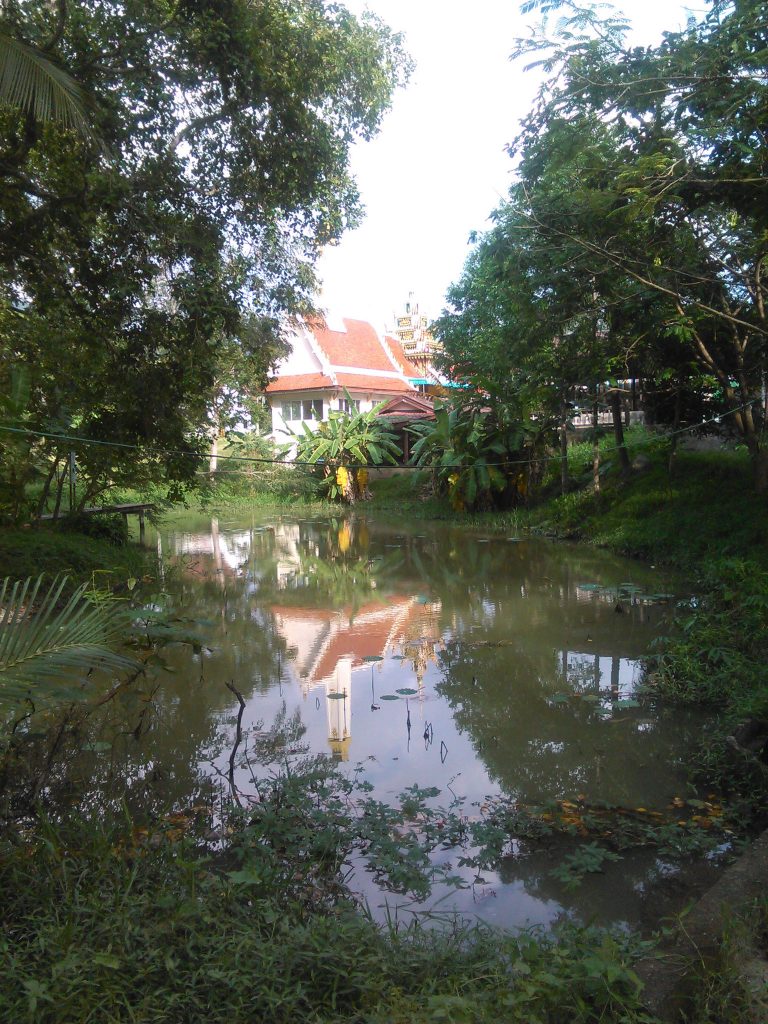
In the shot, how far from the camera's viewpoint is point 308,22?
7742 mm

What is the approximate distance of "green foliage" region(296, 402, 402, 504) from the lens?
20.0m

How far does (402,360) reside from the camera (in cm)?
2745

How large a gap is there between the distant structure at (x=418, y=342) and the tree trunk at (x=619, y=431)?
26.8ft

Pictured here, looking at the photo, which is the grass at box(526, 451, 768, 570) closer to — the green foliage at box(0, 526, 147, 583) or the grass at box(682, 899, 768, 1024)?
the grass at box(682, 899, 768, 1024)

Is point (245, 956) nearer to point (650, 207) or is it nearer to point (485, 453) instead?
point (650, 207)

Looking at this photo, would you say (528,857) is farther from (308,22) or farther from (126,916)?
(308,22)

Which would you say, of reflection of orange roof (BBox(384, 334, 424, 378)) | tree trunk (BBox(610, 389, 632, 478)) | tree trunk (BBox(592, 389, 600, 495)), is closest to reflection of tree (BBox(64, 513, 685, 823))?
tree trunk (BBox(592, 389, 600, 495))

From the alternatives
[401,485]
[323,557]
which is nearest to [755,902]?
[323,557]

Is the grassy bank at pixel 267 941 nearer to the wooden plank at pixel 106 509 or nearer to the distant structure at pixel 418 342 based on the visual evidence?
the wooden plank at pixel 106 509

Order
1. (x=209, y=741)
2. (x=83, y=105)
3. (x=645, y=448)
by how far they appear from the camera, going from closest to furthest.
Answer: (x=209, y=741) → (x=83, y=105) → (x=645, y=448)

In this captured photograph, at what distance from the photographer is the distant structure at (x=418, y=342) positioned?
2505 cm

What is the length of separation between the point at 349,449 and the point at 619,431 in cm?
848

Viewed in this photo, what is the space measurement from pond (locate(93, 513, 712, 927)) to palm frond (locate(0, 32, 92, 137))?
11.0 ft

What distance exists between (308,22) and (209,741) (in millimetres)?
6822
